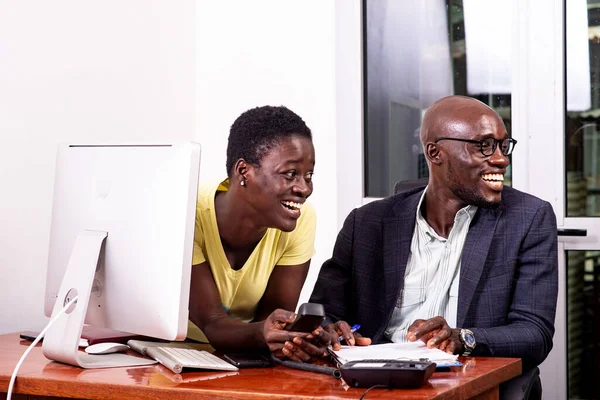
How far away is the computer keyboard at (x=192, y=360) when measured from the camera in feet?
→ 5.76

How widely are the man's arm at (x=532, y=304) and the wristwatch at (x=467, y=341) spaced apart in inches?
1.0

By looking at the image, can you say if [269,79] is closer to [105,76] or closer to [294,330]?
[105,76]

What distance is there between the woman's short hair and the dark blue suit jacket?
396 millimetres

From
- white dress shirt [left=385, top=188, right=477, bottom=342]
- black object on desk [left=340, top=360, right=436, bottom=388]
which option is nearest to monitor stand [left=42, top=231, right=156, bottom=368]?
black object on desk [left=340, top=360, right=436, bottom=388]

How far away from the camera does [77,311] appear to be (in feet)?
6.06

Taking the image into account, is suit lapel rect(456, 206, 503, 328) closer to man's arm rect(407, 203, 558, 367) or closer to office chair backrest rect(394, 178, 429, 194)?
man's arm rect(407, 203, 558, 367)

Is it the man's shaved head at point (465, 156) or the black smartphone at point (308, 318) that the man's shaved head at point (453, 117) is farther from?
the black smartphone at point (308, 318)

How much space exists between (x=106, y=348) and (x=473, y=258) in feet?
3.17

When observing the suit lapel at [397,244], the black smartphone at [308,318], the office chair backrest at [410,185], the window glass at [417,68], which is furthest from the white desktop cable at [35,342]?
the window glass at [417,68]

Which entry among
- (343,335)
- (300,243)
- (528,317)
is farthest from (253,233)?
(528,317)

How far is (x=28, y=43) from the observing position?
290 cm

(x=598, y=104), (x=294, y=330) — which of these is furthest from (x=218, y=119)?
(x=294, y=330)

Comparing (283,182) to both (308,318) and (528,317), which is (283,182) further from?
(528,317)

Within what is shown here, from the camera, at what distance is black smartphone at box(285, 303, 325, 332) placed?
176 centimetres
